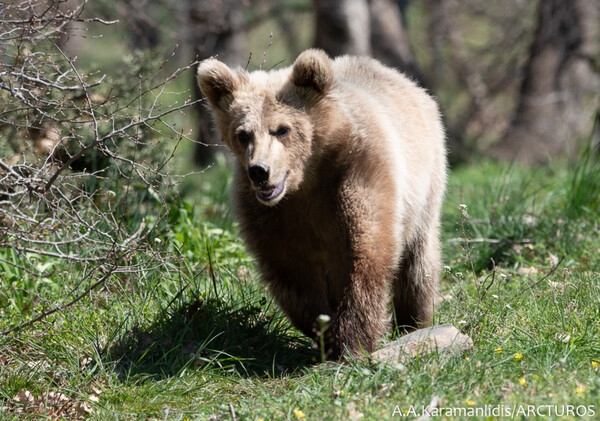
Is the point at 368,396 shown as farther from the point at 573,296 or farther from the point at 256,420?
the point at 573,296

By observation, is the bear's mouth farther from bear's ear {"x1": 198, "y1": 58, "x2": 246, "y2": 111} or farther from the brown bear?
bear's ear {"x1": 198, "y1": 58, "x2": 246, "y2": 111}

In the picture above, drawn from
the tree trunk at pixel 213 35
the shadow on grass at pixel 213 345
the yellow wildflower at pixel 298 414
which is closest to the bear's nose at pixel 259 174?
the shadow on grass at pixel 213 345

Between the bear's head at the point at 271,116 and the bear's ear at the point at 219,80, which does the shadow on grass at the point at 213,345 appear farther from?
the bear's ear at the point at 219,80

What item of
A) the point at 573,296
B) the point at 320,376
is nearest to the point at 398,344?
the point at 320,376

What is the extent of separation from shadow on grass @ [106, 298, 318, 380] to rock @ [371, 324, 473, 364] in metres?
0.57

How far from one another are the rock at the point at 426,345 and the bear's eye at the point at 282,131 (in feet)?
4.58

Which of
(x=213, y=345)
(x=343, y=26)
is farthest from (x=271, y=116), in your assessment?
(x=343, y=26)

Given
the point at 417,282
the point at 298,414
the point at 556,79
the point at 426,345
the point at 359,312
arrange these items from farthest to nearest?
the point at 556,79 → the point at 417,282 → the point at 359,312 → the point at 426,345 → the point at 298,414

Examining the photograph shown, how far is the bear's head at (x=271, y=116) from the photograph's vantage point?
4.04 meters

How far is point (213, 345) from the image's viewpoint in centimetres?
432

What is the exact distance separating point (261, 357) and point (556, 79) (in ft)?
25.9

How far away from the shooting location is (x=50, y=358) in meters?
4.09

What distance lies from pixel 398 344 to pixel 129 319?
173 centimetres

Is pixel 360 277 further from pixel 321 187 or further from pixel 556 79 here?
pixel 556 79
